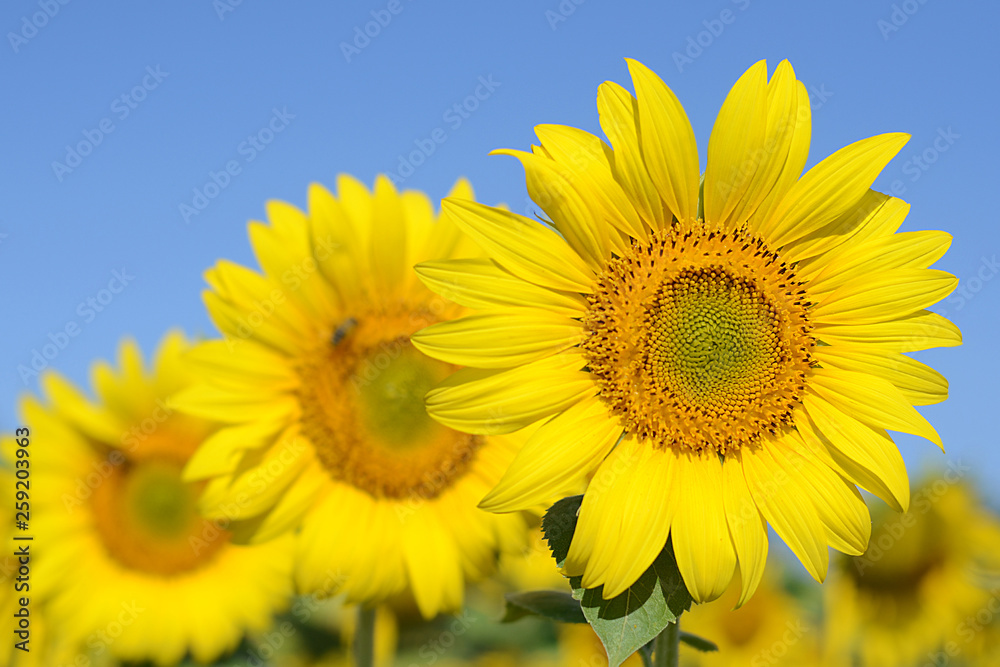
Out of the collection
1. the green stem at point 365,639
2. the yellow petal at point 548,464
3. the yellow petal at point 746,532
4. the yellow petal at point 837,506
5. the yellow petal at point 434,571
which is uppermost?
the yellow petal at point 837,506

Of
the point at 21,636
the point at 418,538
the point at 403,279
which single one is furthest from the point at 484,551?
the point at 21,636

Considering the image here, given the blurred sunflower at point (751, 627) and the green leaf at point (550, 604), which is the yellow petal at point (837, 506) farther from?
the blurred sunflower at point (751, 627)

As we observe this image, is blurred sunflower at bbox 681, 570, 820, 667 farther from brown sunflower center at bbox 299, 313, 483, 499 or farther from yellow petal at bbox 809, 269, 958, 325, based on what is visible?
yellow petal at bbox 809, 269, 958, 325

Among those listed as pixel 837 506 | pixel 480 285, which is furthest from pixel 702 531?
pixel 480 285

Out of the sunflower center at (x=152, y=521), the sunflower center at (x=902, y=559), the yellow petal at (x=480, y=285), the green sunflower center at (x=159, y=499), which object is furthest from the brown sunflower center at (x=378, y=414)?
the sunflower center at (x=902, y=559)

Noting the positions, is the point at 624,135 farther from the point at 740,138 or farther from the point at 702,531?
the point at 702,531

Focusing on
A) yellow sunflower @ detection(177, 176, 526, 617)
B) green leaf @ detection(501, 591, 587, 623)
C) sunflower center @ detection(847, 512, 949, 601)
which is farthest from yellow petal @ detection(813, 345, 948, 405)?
sunflower center @ detection(847, 512, 949, 601)

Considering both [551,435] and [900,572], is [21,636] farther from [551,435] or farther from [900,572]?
[900,572]
